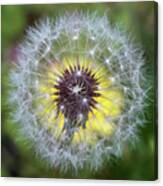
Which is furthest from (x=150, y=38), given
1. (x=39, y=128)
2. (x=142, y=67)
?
(x=39, y=128)

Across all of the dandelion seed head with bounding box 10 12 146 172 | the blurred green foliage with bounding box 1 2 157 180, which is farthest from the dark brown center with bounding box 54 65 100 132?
the blurred green foliage with bounding box 1 2 157 180

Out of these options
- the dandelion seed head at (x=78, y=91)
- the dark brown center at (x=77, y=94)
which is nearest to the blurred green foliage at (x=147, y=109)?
the dandelion seed head at (x=78, y=91)

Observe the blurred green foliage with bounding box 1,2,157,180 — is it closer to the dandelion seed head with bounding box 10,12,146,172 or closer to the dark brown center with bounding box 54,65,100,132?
the dandelion seed head with bounding box 10,12,146,172

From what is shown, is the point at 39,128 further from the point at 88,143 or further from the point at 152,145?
the point at 152,145

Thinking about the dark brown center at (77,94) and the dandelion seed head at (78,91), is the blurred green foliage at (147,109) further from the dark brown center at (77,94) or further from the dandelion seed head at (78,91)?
the dark brown center at (77,94)
